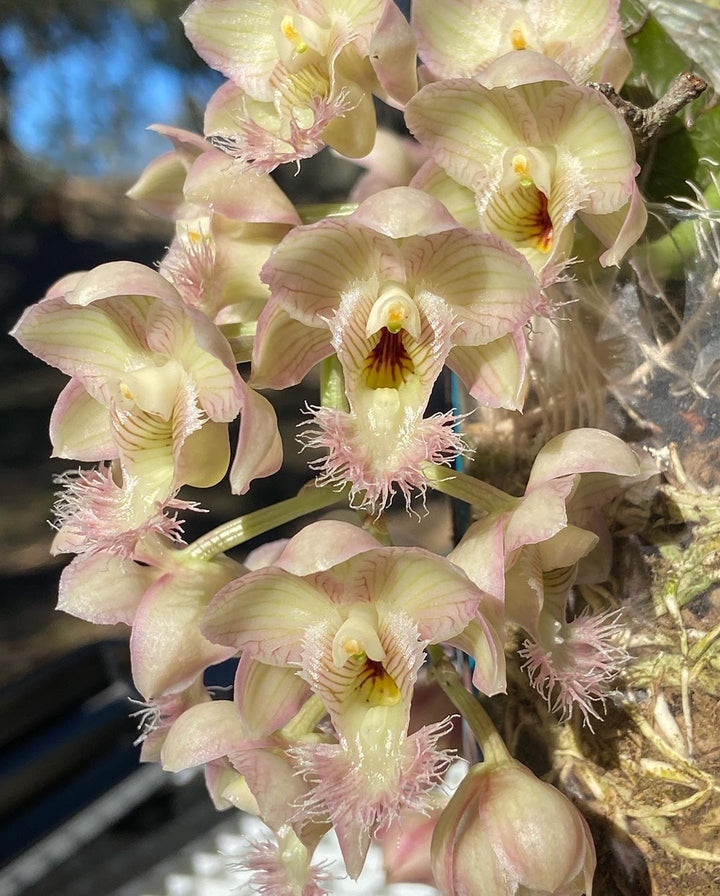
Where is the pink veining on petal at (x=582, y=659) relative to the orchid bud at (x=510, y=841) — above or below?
above

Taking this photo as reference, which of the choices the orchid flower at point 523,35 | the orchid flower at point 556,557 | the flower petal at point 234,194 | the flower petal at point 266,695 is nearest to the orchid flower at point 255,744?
the flower petal at point 266,695

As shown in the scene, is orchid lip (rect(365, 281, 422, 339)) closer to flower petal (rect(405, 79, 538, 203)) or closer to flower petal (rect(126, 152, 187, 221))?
flower petal (rect(405, 79, 538, 203))

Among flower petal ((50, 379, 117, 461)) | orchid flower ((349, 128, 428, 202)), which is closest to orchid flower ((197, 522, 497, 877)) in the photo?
flower petal ((50, 379, 117, 461))

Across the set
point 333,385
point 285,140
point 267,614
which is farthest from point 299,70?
point 267,614

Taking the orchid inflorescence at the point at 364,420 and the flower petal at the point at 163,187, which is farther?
the flower petal at the point at 163,187

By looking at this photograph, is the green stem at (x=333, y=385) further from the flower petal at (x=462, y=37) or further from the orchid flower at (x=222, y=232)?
the flower petal at (x=462, y=37)

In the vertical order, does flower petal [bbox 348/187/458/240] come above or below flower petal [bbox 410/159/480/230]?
above

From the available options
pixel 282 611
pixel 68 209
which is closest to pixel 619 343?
pixel 282 611
